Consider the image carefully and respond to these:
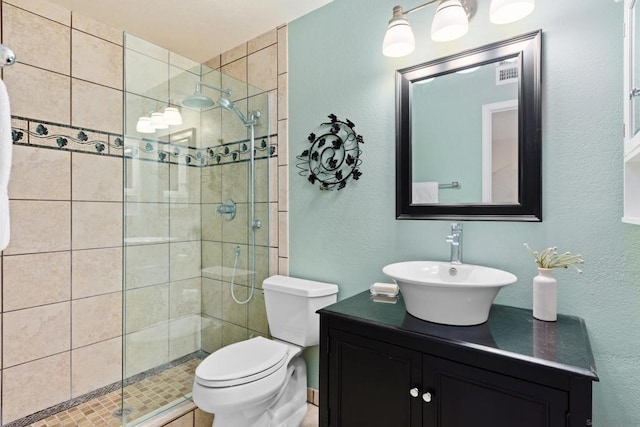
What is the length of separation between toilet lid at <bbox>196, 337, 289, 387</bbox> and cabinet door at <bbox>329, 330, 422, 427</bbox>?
389 millimetres

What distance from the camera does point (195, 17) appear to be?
2.05 metres

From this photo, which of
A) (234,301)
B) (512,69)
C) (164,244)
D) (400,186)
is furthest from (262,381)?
(512,69)

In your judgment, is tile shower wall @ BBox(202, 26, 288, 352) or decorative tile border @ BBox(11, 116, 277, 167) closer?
decorative tile border @ BBox(11, 116, 277, 167)

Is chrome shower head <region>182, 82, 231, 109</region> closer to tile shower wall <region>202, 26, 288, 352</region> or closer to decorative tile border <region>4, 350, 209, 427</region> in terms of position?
tile shower wall <region>202, 26, 288, 352</region>

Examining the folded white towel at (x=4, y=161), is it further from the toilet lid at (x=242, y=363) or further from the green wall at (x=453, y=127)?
the green wall at (x=453, y=127)

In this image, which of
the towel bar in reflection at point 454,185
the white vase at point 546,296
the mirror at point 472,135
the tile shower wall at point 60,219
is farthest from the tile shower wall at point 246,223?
the white vase at point 546,296

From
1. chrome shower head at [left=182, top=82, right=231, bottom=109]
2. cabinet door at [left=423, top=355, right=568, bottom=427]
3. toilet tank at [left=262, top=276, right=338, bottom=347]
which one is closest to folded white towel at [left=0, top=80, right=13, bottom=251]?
chrome shower head at [left=182, top=82, right=231, bottom=109]

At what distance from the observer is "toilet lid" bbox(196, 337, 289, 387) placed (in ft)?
4.75

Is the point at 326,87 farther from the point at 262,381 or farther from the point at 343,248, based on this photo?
the point at 262,381

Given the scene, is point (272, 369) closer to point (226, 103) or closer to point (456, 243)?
point (456, 243)

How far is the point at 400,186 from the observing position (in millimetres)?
1622

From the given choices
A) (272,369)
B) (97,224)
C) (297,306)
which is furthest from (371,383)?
(97,224)

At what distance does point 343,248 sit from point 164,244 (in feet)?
3.48

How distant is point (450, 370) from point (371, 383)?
32 centimetres
